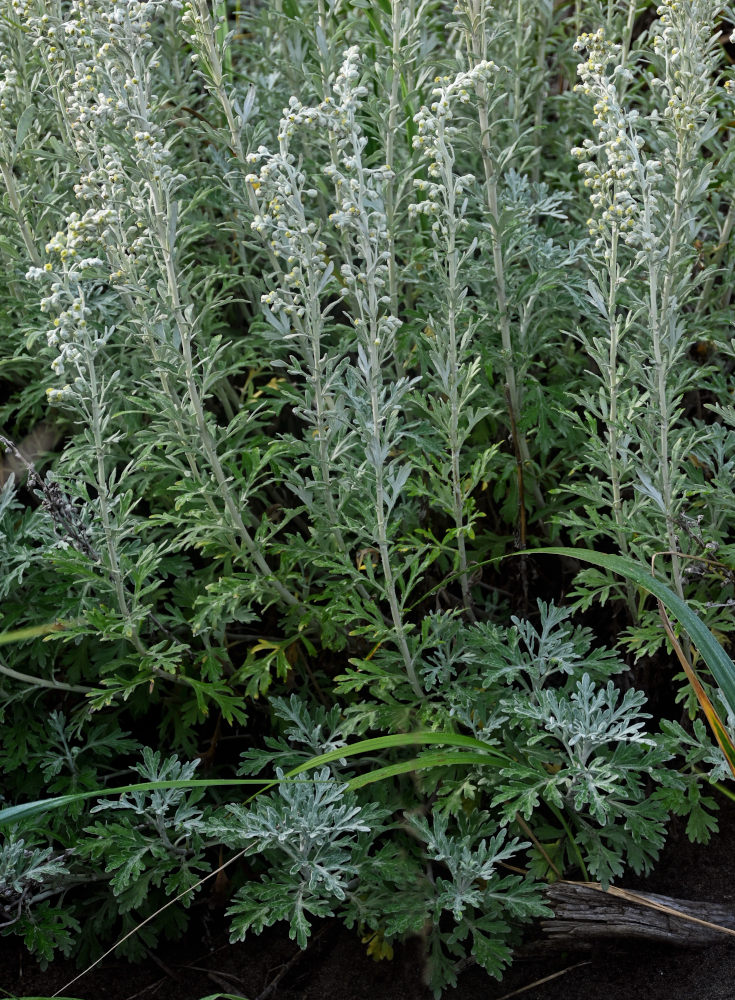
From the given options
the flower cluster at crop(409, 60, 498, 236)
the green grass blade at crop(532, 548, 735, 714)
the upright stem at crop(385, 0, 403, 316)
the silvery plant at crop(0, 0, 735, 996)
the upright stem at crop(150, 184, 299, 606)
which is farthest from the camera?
the upright stem at crop(385, 0, 403, 316)

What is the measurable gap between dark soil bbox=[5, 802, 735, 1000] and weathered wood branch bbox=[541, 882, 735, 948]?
7cm

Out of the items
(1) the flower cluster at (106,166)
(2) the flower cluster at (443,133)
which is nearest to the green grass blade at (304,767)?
(1) the flower cluster at (106,166)

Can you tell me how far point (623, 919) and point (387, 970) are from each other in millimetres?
783

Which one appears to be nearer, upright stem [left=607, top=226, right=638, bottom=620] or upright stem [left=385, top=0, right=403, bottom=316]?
upright stem [left=607, top=226, right=638, bottom=620]

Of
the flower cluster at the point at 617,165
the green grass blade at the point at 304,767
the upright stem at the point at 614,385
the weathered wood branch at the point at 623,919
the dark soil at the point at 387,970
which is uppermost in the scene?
the flower cluster at the point at 617,165

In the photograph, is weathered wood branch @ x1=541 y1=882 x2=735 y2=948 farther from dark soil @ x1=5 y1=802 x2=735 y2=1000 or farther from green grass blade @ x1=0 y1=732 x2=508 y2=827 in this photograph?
Answer: green grass blade @ x1=0 y1=732 x2=508 y2=827

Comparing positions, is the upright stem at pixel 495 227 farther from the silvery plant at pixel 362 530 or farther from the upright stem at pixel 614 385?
the upright stem at pixel 614 385

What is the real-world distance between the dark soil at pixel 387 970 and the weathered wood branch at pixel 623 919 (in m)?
0.07

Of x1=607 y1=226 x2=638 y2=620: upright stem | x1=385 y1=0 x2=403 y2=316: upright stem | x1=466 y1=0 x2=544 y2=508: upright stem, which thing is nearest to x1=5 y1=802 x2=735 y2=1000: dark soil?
x1=607 y1=226 x2=638 y2=620: upright stem

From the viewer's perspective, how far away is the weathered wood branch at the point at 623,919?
9.41 ft

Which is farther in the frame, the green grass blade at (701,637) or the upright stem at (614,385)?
the upright stem at (614,385)

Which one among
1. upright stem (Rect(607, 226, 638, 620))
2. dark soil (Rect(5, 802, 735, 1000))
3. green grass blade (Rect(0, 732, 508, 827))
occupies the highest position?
upright stem (Rect(607, 226, 638, 620))

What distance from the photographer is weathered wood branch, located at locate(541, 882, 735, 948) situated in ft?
9.41

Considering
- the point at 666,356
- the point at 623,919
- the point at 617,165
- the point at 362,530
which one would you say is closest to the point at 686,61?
the point at 617,165
